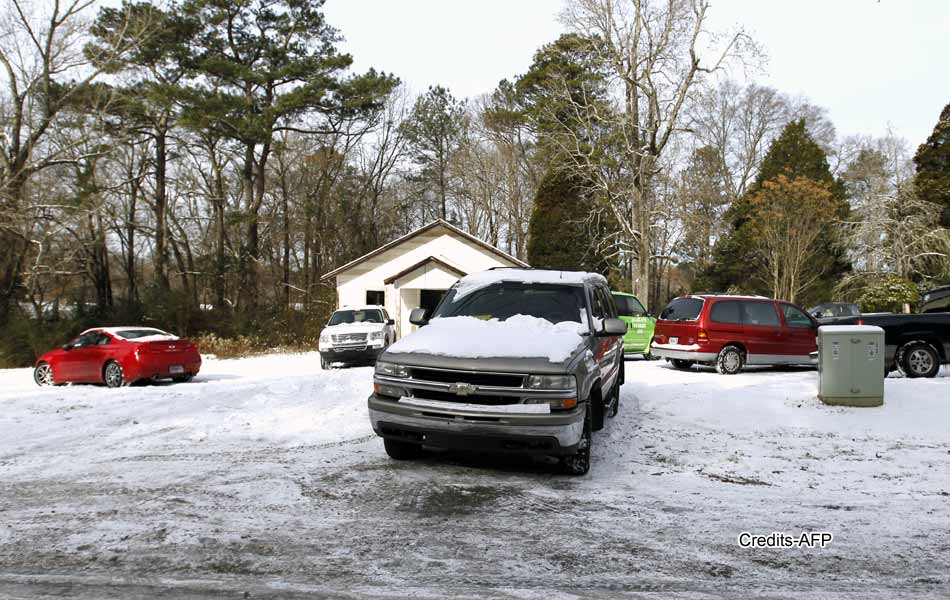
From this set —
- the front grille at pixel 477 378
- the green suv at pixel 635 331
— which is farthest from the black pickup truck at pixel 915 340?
the front grille at pixel 477 378

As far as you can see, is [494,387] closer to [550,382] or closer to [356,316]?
[550,382]

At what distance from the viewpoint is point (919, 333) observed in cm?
1273

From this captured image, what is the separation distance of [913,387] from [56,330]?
27896mm

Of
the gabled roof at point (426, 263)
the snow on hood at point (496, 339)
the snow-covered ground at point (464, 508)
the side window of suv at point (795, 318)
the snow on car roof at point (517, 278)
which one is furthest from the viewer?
the gabled roof at point (426, 263)

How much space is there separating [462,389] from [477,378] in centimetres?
17

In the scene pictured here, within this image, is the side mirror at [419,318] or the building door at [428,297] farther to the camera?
the building door at [428,297]

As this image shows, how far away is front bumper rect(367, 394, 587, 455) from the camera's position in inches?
221

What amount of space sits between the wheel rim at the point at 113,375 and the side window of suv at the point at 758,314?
14184 mm

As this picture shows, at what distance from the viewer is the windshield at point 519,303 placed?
7309 mm

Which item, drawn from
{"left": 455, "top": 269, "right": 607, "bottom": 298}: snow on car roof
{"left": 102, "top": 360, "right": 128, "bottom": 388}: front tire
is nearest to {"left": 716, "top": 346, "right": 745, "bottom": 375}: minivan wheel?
{"left": 455, "top": 269, "right": 607, "bottom": 298}: snow on car roof

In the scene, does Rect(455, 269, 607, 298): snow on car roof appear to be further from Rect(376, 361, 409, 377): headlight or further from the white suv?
the white suv

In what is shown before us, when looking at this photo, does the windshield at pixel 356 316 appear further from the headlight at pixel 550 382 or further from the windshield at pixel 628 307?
the headlight at pixel 550 382

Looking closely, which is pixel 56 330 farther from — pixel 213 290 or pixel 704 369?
pixel 704 369

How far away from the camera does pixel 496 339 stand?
630cm
